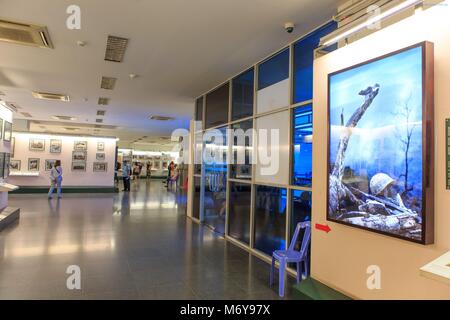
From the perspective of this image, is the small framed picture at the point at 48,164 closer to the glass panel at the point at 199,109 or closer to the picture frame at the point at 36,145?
the picture frame at the point at 36,145

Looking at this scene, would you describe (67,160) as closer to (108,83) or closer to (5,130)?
(5,130)

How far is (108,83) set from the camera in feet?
22.2

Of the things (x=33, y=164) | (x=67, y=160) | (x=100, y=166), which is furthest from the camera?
(x=100, y=166)

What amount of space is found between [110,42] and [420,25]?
4004 mm

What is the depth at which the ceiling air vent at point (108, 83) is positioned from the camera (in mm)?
6422

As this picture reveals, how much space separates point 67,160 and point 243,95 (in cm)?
1147

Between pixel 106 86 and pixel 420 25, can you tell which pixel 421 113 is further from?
pixel 106 86

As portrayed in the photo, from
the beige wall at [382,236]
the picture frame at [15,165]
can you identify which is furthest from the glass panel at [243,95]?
the picture frame at [15,165]

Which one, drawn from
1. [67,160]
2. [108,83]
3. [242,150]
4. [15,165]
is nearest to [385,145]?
[242,150]

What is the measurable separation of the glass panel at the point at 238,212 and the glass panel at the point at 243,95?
1471mm

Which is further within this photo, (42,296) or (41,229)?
(41,229)

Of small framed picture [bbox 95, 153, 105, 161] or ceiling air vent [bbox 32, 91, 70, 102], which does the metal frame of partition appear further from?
small framed picture [bbox 95, 153, 105, 161]
